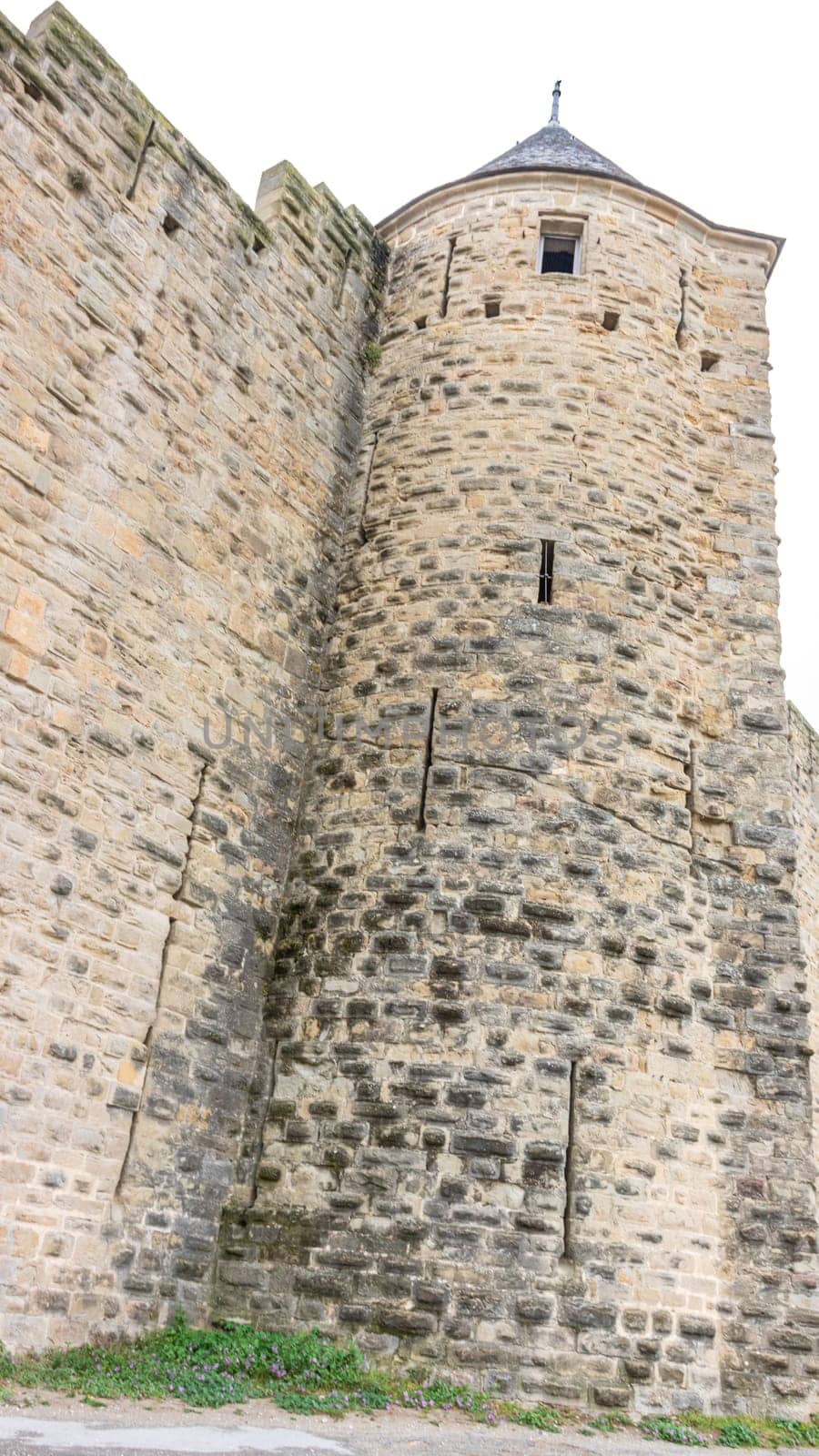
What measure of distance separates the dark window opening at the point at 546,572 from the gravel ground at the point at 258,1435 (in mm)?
4707

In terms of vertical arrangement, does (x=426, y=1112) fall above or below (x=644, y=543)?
below

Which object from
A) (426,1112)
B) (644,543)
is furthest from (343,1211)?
(644,543)

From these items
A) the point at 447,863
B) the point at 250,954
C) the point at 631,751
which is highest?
the point at 631,751

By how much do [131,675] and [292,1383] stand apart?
3.64 meters

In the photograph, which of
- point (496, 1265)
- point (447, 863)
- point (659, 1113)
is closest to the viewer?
point (496, 1265)

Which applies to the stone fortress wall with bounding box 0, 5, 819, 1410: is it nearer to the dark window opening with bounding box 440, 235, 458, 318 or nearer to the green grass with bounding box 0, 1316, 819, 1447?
the green grass with bounding box 0, 1316, 819, 1447

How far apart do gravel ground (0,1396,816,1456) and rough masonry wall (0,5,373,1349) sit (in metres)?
0.91

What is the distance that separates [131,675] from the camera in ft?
22.0

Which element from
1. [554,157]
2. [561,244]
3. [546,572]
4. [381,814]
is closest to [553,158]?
[554,157]

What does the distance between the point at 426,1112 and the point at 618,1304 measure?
1315mm

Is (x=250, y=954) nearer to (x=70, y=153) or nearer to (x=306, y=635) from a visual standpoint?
(x=306, y=635)

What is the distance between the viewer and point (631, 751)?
24.5 ft

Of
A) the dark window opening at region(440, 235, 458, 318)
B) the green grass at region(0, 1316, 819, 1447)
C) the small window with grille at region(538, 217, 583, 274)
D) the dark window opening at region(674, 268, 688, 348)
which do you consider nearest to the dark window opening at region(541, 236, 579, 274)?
the small window with grille at region(538, 217, 583, 274)

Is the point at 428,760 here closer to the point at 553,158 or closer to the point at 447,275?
the point at 447,275
